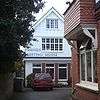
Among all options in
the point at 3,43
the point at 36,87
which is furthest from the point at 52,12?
the point at 3,43

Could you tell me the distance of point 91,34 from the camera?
48.6 ft

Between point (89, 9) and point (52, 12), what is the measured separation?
3521 cm

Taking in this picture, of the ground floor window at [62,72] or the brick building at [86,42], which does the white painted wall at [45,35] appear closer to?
the ground floor window at [62,72]

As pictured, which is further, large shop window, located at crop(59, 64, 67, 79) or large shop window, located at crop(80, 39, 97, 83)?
large shop window, located at crop(59, 64, 67, 79)

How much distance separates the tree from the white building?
25426mm

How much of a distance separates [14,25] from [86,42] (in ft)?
11.4

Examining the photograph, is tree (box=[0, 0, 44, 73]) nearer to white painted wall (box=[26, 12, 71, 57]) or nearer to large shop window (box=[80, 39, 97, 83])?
large shop window (box=[80, 39, 97, 83])

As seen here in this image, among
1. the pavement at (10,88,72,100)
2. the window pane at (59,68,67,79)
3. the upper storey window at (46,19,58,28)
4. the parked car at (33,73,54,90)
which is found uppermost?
the upper storey window at (46,19,58,28)

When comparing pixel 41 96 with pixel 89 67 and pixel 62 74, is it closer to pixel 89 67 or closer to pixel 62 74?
pixel 89 67

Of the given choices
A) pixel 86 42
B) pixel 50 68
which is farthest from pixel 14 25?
pixel 50 68

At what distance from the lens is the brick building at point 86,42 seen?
1449cm

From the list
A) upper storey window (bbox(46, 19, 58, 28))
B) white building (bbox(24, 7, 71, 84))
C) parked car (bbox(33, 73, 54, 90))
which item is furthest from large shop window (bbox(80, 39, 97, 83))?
upper storey window (bbox(46, 19, 58, 28))

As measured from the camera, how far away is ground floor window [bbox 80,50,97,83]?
1620 centimetres

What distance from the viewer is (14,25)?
52.1 ft
